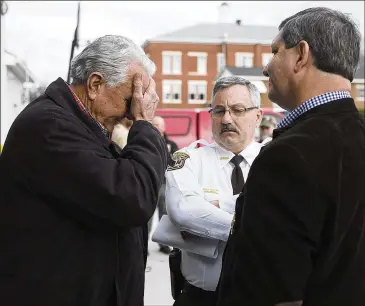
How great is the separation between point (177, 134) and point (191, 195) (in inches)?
457

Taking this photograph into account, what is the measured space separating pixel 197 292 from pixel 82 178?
1.08 meters

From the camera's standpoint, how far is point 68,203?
1728 millimetres

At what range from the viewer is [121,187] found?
1710 millimetres

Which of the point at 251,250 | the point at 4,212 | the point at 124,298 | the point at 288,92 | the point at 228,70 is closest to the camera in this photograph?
the point at 251,250

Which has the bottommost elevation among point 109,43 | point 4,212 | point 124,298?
point 124,298

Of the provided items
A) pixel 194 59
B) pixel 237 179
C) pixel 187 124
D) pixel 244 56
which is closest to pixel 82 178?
pixel 237 179

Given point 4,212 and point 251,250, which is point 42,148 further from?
point 251,250

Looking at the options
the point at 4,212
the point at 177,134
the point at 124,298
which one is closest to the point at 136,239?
the point at 124,298

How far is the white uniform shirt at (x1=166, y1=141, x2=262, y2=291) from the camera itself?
2.35 metres

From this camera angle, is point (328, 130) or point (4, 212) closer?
point (328, 130)

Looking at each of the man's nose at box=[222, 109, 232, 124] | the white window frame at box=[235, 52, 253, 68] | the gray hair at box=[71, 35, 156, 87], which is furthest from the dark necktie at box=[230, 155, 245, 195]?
the white window frame at box=[235, 52, 253, 68]

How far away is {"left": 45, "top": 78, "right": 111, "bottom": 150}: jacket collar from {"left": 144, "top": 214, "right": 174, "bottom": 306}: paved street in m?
3.42

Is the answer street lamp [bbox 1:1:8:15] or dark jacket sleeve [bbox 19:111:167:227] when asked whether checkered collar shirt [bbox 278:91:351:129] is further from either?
street lamp [bbox 1:1:8:15]

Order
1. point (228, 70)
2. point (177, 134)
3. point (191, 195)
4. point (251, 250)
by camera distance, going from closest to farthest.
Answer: point (251, 250)
point (191, 195)
point (177, 134)
point (228, 70)
